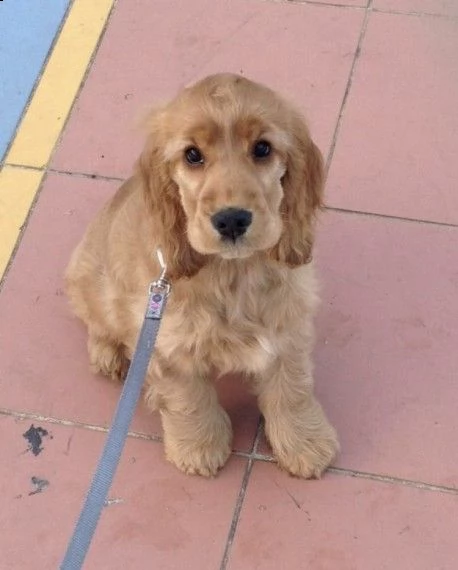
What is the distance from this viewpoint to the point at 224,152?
Result: 2.42m

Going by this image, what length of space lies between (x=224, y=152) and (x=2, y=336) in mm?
1506

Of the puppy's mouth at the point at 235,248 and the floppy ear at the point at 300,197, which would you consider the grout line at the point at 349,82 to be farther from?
the puppy's mouth at the point at 235,248

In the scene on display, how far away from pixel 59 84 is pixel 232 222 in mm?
2217

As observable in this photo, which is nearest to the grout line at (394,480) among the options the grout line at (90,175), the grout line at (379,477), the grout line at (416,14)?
the grout line at (379,477)

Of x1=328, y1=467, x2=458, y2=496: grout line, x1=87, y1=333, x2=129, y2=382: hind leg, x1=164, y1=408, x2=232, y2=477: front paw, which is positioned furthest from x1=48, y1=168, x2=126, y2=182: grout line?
x1=328, y1=467, x2=458, y2=496: grout line

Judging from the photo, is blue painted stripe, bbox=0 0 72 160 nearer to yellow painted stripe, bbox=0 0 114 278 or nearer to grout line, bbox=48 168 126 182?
yellow painted stripe, bbox=0 0 114 278

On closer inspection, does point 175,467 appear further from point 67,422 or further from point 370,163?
point 370,163

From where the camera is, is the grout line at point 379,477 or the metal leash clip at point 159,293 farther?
the grout line at point 379,477

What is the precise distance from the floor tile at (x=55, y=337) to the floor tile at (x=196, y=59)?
0.64ft

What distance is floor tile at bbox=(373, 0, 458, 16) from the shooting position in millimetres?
4352

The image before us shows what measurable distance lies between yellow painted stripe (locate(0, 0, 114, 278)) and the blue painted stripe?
0.05 m

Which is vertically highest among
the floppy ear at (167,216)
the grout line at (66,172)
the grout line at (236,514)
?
the floppy ear at (167,216)

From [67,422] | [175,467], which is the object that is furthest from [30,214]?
[175,467]

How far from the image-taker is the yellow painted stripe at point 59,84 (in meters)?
4.09
